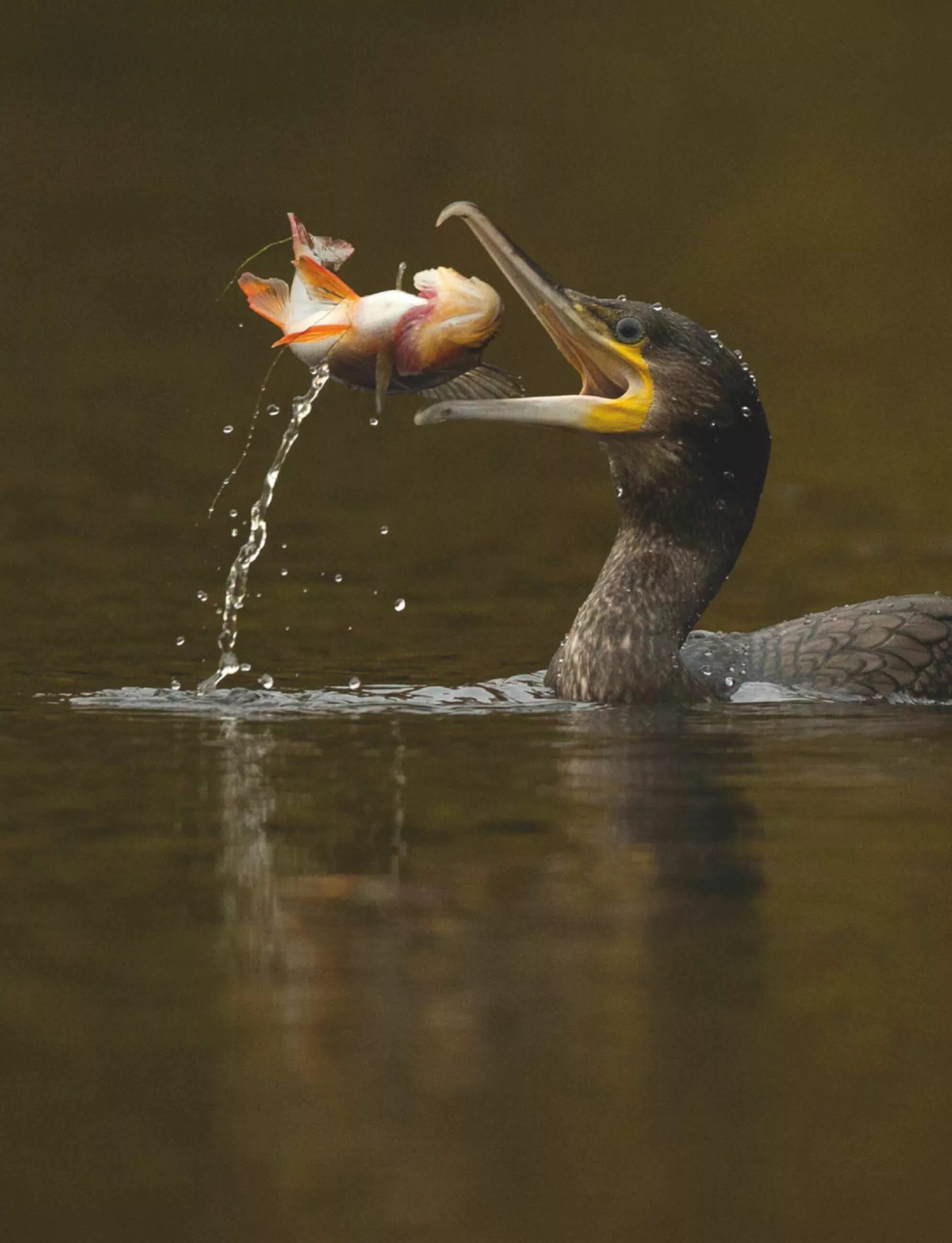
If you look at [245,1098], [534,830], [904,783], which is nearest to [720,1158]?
[245,1098]

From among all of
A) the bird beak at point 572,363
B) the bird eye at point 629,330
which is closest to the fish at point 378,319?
the bird beak at point 572,363

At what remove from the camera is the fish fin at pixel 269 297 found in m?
8.22

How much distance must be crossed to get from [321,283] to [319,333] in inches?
5.7

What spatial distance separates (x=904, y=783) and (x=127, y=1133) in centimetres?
366

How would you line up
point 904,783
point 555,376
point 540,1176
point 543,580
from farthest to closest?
1. point 555,376
2. point 543,580
3. point 904,783
4. point 540,1176

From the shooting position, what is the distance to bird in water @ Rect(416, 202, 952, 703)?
364 inches

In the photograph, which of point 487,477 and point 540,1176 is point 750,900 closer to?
point 540,1176

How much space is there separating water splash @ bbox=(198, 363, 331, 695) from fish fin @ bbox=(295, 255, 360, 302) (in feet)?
0.63

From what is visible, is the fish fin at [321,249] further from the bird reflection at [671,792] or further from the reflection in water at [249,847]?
the bird reflection at [671,792]

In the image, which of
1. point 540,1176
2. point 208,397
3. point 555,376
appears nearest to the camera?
point 540,1176

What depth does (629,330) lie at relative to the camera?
923cm

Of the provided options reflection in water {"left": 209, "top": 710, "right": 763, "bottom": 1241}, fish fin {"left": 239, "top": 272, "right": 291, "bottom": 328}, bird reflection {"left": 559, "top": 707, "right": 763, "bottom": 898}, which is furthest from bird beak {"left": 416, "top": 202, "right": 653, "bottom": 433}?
reflection in water {"left": 209, "top": 710, "right": 763, "bottom": 1241}

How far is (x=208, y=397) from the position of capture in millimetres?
18141

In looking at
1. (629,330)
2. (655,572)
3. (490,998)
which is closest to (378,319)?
(629,330)
